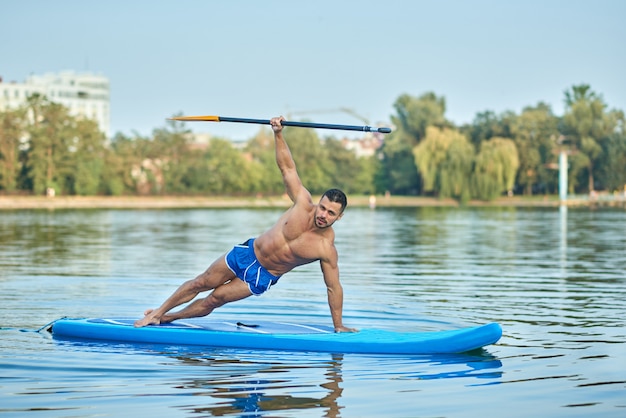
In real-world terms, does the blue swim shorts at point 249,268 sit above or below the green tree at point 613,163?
below

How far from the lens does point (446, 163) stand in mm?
76812

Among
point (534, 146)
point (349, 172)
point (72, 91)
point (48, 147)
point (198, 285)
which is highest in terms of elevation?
point (72, 91)

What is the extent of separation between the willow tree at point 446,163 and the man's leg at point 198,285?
2606 inches

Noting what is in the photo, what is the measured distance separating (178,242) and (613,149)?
71987mm

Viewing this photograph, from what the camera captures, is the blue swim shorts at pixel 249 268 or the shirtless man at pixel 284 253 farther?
the blue swim shorts at pixel 249 268

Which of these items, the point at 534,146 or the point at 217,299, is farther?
the point at 534,146

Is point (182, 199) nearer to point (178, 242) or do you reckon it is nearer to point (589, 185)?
point (589, 185)

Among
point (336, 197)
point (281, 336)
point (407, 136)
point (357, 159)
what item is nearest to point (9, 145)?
point (407, 136)

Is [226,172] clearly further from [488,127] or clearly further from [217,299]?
[217,299]

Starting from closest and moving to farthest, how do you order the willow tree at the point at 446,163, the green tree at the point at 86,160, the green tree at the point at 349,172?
the willow tree at the point at 446,163 < the green tree at the point at 86,160 < the green tree at the point at 349,172

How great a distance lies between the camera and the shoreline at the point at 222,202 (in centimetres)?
7662

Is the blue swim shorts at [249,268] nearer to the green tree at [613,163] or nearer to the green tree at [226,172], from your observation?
the green tree at [226,172]

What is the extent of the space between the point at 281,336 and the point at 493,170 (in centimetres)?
6729

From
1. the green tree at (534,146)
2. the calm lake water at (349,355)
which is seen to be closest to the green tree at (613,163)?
the green tree at (534,146)
